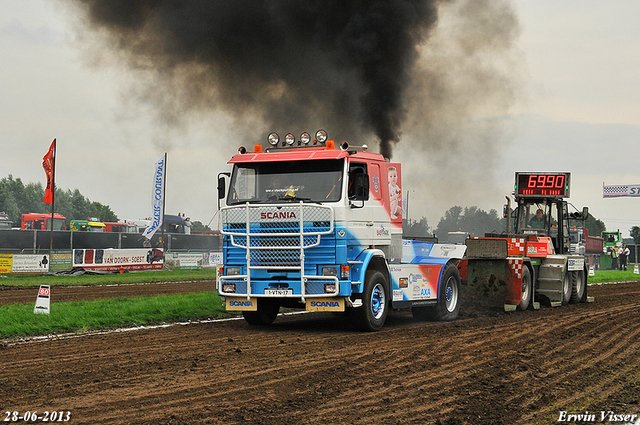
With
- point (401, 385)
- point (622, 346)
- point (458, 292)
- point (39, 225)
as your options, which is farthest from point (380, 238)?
point (39, 225)

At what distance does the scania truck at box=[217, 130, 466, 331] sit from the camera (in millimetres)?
11227

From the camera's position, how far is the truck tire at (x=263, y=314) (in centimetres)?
1258

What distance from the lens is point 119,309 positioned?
14.3 m

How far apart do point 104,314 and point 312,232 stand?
5176 millimetres

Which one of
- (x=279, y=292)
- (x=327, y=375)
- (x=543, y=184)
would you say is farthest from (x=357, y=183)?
(x=543, y=184)

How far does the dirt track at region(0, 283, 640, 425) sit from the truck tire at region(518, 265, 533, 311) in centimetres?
422

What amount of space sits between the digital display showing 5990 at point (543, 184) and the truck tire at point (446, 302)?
238 inches

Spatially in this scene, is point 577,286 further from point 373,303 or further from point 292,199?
point 292,199

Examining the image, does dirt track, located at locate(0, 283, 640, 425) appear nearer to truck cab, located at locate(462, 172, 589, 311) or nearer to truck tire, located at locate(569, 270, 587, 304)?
truck cab, located at locate(462, 172, 589, 311)

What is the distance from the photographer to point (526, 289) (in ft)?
54.0

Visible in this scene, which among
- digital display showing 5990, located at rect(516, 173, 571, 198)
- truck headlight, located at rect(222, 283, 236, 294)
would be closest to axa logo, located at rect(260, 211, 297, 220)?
truck headlight, located at rect(222, 283, 236, 294)

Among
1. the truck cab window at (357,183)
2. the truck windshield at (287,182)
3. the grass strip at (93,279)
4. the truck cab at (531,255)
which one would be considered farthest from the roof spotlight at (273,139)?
the grass strip at (93,279)

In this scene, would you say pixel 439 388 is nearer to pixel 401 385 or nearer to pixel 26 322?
pixel 401 385

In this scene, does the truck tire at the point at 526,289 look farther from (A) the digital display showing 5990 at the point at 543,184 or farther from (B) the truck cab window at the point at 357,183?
(B) the truck cab window at the point at 357,183
